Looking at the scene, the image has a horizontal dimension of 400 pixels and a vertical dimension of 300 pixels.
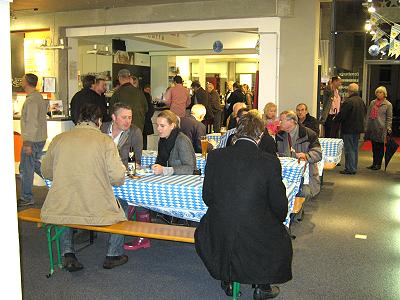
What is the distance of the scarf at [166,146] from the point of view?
4270 mm

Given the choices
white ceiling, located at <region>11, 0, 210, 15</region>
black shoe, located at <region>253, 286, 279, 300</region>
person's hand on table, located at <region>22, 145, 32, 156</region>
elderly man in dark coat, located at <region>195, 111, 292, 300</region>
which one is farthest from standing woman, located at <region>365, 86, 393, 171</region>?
elderly man in dark coat, located at <region>195, 111, 292, 300</region>

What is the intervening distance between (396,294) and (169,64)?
1378cm

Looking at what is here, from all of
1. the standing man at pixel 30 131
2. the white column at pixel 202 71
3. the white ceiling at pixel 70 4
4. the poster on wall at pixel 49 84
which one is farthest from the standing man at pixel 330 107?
the white column at pixel 202 71

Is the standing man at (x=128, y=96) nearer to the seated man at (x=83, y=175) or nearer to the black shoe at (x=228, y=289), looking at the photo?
the seated man at (x=83, y=175)

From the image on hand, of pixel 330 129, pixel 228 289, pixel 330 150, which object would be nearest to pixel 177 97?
pixel 330 150

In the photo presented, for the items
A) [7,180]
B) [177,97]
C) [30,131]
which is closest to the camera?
[7,180]

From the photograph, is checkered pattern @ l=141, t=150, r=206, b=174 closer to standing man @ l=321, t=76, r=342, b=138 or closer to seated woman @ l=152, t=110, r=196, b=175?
seated woman @ l=152, t=110, r=196, b=175

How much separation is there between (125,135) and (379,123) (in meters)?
6.04

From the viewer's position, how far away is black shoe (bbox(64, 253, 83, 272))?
12.7 feet

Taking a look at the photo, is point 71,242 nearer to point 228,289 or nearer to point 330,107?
point 228,289

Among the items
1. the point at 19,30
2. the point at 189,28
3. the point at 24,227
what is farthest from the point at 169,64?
the point at 24,227

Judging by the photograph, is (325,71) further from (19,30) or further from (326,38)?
(19,30)

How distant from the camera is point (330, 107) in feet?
32.0

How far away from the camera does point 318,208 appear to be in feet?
20.1
